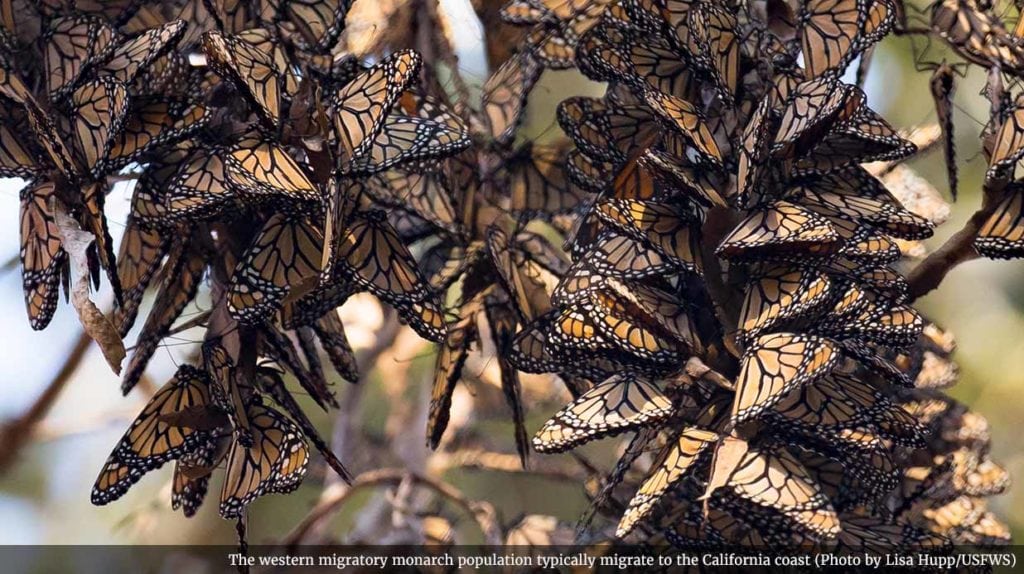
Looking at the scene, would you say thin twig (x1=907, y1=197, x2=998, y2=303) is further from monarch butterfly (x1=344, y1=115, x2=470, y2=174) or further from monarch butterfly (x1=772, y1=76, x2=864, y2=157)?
monarch butterfly (x1=344, y1=115, x2=470, y2=174)

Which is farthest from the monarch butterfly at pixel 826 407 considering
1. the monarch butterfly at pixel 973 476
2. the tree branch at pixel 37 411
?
the tree branch at pixel 37 411

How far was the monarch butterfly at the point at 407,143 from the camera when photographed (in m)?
0.48

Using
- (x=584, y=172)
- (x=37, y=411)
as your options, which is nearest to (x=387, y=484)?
(x=37, y=411)

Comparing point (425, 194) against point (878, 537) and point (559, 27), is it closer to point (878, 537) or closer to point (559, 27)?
→ point (559, 27)

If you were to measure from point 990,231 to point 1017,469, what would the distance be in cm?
62

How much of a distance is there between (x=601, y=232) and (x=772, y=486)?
5.5 inches

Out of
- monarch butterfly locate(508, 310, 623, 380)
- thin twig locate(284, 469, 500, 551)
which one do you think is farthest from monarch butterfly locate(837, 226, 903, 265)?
thin twig locate(284, 469, 500, 551)

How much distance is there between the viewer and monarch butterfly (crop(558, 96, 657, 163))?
1.79 feet

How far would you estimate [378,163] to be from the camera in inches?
18.7

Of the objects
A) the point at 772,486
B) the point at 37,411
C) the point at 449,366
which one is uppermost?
the point at 37,411

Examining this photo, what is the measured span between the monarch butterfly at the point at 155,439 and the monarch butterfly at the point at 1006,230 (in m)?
0.33

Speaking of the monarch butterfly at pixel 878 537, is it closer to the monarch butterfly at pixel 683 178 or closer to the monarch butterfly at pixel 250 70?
the monarch butterfly at pixel 683 178

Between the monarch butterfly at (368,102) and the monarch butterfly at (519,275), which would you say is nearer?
the monarch butterfly at (368,102)

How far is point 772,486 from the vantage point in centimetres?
43
